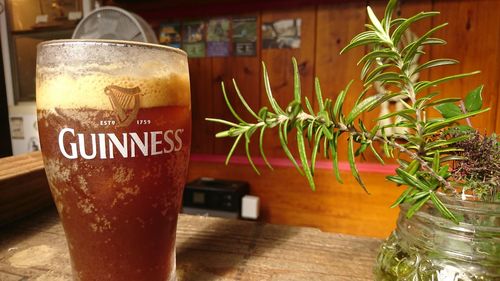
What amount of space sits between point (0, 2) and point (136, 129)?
3.21 m

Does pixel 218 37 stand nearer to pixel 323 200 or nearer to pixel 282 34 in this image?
pixel 282 34

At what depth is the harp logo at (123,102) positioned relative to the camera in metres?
0.36

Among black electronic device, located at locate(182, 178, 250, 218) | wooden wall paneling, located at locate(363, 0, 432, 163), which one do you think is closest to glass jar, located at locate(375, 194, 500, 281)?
wooden wall paneling, located at locate(363, 0, 432, 163)

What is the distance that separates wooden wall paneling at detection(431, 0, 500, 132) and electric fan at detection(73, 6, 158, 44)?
161 centimetres

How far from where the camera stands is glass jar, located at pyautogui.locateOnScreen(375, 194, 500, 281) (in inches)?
13.7

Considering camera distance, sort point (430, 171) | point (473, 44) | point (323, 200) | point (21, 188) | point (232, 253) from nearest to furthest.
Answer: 1. point (430, 171)
2. point (232, 253)
3. point (21, 188)
4. point (473, 44)
5. point (323, 200)

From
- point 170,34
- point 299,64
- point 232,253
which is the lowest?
point 232,253

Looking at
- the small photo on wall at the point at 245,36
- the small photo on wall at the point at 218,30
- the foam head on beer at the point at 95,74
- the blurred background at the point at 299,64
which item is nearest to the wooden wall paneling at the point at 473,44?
the blurred background at the point at 299,64

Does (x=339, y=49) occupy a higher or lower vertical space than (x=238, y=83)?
higher

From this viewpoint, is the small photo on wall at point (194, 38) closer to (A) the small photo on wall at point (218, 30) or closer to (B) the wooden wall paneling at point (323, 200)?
Result: (A) the small photo on wall at point (218, 30)

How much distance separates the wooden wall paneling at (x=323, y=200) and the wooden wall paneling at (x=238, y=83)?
6.8 inches

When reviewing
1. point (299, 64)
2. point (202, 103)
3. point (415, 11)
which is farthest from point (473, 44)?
point (202, 103)

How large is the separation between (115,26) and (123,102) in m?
1.65

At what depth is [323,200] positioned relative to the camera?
6.70 ft
